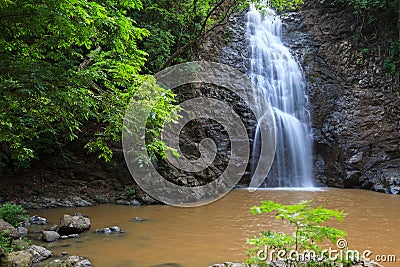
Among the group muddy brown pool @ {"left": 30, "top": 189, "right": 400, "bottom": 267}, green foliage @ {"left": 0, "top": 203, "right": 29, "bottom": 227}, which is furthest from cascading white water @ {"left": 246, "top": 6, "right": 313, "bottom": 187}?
green foliage @ {"left": 0, "top": 203, "right": 29, "bottom": 227}

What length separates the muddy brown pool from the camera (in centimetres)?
504

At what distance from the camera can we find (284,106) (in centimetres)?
1428

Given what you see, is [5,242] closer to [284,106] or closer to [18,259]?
[18,259]

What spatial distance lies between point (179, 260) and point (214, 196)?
20.1 ft

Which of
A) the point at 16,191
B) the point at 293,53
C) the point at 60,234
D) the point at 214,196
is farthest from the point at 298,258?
the point at 293,53

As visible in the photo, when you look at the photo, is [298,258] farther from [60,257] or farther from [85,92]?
[60,257]

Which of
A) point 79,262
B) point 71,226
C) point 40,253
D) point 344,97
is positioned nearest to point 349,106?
point 344,97

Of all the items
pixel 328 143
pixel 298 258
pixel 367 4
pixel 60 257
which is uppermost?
pixel 367 4

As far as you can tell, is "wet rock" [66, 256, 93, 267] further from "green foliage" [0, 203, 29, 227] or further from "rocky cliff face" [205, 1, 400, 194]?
"rocky cliff face" [205, 1, 400, 194]

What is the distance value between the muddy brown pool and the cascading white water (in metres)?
2.86

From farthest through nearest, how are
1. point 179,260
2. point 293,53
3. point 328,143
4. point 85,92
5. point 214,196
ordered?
1. point 293,53
2. point 328,143
3. point 214,196
4. point 179,260
5. point 85,92

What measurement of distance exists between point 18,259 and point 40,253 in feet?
2.35

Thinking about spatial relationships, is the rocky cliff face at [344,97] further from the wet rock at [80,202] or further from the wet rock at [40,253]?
the wet rock at [40,253]

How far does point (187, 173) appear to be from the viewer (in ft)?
37.6
